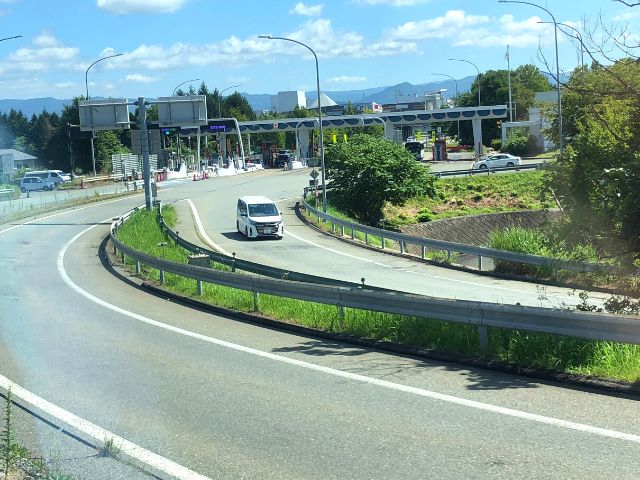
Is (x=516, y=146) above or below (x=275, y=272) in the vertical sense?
above

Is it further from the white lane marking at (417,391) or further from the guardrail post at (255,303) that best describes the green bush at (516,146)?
the white lane marking at (417,391)

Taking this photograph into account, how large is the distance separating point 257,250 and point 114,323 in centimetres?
1995

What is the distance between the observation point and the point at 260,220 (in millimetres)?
38031

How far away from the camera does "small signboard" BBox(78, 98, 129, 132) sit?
1719 inches

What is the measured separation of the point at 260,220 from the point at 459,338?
91.4 feet

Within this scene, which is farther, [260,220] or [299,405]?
[260,220]

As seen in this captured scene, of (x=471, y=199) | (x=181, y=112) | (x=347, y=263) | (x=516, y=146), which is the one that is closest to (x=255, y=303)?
(x=347, y=263)

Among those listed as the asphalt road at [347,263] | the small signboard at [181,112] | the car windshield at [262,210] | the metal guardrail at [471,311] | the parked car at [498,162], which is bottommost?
the asphalt road at [347,263]

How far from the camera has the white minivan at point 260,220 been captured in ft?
125

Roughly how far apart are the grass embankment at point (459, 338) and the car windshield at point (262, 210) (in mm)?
21619

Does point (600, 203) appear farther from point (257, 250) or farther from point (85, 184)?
point (85, 184)

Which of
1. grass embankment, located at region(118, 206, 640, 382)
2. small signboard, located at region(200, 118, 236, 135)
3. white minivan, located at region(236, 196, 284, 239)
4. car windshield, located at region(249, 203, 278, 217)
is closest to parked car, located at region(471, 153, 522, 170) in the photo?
small signboard, located at region(200, 118, 236, 135)

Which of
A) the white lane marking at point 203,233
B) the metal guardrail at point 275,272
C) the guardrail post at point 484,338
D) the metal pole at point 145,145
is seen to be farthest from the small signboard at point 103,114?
the guardrail post at point 484,338

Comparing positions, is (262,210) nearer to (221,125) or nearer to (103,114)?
(103,114)
